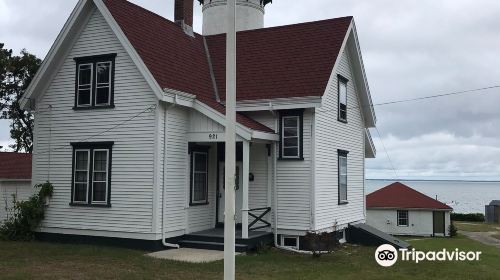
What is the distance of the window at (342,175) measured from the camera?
19.4 meters

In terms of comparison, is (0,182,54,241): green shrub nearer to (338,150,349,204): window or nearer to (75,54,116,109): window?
(75,54,116,109): window

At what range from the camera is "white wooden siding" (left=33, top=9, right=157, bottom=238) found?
1584 cm

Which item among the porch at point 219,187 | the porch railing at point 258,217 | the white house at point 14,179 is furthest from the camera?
the white house at point 14,179

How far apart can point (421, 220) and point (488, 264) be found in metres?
22.0

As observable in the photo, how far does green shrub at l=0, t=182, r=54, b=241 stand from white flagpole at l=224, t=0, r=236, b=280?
10.6 meters

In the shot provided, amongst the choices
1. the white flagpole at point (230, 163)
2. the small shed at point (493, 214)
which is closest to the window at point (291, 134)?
the white flagpole at point (230, 163)

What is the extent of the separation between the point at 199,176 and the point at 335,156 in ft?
16.3

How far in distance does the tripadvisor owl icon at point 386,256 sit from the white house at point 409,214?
65.8 ft

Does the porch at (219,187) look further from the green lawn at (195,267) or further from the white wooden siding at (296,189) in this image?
the green lawn at (195,267)

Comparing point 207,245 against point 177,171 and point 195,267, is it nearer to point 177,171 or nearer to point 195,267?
point 177,171

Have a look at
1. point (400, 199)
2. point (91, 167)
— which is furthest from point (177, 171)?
point (400, 199)

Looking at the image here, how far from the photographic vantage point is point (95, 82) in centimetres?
1697

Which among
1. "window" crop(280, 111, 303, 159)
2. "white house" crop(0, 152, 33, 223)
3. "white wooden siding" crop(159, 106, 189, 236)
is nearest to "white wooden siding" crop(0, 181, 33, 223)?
"white house" crop(0, 152, 33, 223)

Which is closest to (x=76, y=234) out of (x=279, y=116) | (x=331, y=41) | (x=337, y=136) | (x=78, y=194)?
(x=78, y=194)
